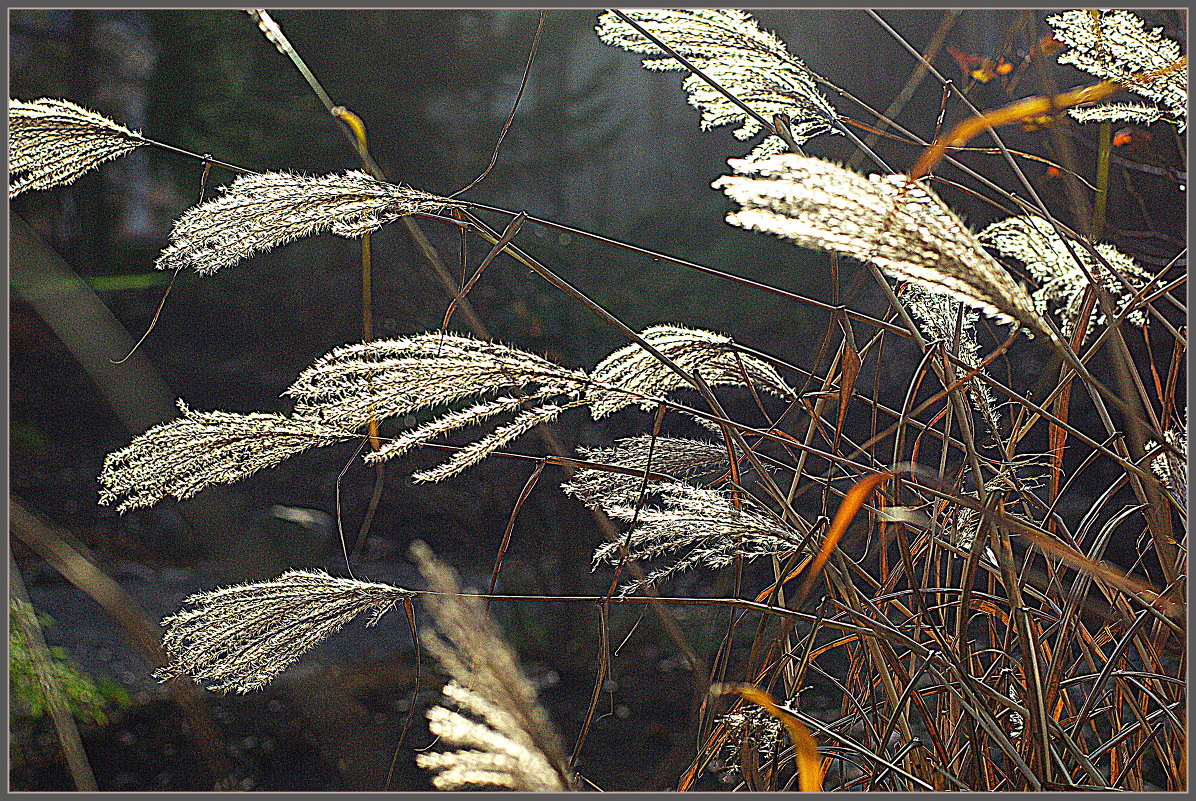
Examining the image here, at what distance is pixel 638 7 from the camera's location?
2.99 feet

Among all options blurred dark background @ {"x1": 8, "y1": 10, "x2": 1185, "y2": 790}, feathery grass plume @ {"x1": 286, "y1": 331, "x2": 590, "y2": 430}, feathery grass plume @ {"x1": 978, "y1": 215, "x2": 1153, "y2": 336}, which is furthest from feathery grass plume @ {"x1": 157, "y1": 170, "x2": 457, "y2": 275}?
blurred dark background @ {"x1": 8, "y1": 10, "x2": 1185, "y2": 790}

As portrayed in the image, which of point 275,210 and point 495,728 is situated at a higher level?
point 275,210

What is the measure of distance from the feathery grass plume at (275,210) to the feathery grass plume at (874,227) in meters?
0.28

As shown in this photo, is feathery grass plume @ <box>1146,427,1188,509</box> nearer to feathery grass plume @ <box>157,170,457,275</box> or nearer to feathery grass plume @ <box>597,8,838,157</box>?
feathery grass plume @ <box>597,8,838,157</box>

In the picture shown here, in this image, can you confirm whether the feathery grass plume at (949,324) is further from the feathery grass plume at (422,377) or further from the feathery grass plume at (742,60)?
the feathery grass plume at (422,377)

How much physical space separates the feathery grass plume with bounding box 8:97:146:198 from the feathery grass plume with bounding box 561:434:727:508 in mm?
491

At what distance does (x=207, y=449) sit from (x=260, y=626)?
15cm

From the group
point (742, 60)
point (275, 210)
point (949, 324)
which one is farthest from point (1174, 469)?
point (275, 210)

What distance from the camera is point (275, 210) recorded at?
0.67 metres

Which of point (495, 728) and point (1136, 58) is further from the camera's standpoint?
point (1136, 58)

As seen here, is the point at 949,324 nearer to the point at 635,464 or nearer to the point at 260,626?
the point at 635,464

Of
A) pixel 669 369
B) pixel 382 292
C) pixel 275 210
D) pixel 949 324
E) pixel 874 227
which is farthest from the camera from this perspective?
pixel 382 292

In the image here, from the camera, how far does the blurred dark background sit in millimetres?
2637

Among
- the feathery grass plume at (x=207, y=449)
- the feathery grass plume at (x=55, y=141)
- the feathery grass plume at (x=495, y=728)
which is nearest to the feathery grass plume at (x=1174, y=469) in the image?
the feathery grass plume at (x=495, y=728)
